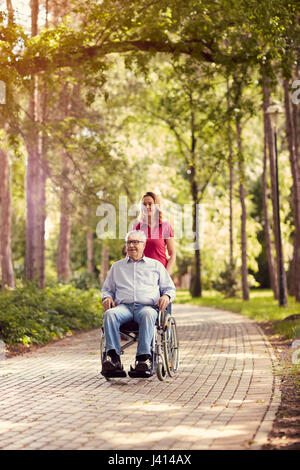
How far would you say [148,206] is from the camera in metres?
8.80

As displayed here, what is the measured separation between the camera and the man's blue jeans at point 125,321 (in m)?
7.33

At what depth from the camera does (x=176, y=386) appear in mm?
7312

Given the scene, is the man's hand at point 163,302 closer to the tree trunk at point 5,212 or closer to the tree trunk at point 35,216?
the tree trunk at point 35,216

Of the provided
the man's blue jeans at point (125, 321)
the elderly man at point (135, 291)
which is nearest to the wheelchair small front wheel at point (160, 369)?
the elderly man at point (135, 291)

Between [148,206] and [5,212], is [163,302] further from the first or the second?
[5,212]

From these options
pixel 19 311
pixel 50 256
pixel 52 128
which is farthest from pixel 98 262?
pixel 19 311

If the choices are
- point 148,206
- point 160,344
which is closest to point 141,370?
point 160,344

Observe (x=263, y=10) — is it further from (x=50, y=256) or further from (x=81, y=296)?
(x=50, y=256)

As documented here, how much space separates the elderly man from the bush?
3.45 metres

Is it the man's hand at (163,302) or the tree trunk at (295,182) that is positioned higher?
the tree trunk at (295,182)

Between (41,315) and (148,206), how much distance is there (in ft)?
16.7

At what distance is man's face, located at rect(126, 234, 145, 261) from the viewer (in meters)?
7.89

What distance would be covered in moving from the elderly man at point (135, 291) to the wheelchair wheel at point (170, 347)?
9.1 inches
